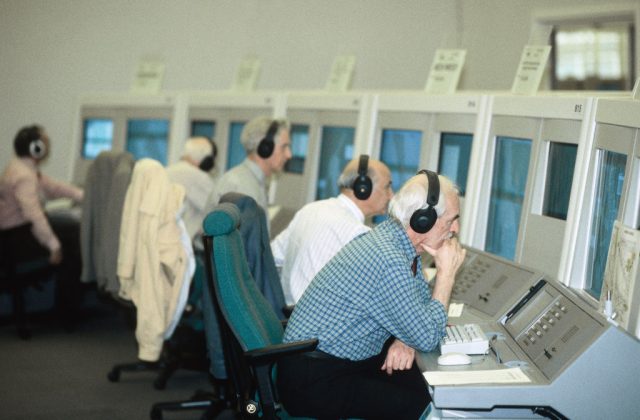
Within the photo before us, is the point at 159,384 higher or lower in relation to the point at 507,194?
lower

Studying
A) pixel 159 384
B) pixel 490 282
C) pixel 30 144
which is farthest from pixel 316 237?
pixel 30 144

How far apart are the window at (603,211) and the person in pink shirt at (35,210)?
10.8ft

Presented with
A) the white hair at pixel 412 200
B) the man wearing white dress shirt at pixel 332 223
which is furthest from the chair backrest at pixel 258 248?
the white hair at pixel 412 200

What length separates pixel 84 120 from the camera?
5.75 meters

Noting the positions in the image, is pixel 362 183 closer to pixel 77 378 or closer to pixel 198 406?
pixel 198 406

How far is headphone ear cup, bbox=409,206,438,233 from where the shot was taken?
2295mm

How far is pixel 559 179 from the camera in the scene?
2656mm

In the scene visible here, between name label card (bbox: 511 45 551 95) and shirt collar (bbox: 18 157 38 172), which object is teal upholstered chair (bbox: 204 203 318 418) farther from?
shirt collar (bbox: 18 157 38 172)

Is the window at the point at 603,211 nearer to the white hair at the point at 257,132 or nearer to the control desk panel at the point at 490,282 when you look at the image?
the control desk panel at the point at 490,282

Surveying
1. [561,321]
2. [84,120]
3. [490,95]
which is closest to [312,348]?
[561,321]

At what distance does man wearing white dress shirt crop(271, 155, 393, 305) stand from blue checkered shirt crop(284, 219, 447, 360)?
0.70 meters

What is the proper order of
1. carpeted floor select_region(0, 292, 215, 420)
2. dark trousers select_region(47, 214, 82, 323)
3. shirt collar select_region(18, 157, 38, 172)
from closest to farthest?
carpeted floor select_region(0, 292, 215, 420) < shirt collar select_region(18, 157, 38, 172) < dark trousers select_region(47, 214, 82, 323)

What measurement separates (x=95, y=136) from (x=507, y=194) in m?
3.40

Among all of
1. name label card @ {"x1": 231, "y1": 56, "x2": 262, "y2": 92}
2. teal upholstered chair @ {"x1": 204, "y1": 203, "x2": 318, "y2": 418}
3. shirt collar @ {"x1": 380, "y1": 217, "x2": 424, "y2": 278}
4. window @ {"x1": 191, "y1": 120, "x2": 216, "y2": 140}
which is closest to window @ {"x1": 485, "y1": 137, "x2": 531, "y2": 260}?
shirt collar @ {"x1": 380, "y1": 217, "x2": 424, "y2": 278}
